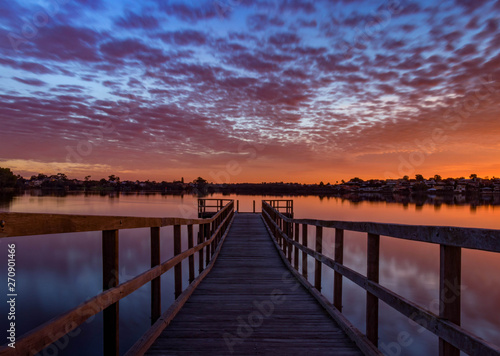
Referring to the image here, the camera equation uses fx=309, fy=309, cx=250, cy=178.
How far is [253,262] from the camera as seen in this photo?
25.6 feet

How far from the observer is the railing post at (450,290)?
1.88 metres

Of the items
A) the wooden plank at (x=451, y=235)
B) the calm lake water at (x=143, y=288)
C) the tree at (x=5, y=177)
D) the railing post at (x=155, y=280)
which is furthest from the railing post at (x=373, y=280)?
the tree at (x=5, y=177)

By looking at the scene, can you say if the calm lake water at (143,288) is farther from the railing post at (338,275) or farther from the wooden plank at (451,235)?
the wooden plank at (451,235)

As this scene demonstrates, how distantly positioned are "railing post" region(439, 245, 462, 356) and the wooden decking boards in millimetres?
1268

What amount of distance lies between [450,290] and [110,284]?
2349 millimetres

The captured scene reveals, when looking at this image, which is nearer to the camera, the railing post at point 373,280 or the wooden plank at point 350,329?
the wooden plank at point 350,329

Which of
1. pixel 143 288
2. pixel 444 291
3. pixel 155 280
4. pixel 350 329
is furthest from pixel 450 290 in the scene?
pixel 143 288

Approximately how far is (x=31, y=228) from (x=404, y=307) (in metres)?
2.50

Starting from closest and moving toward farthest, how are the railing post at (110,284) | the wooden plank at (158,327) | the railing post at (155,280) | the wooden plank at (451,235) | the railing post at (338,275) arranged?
1. the wooden plank at (451,235)
2. the railing post at (110,284)
3. the wooden plank at (158,327)
4. the railing post at (155,280)
5. the railing post at (338,275)

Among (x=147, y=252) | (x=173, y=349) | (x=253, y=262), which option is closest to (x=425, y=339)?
(x=253, y=262)

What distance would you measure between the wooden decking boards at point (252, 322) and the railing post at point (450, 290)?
4.16ft

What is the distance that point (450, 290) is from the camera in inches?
75.1

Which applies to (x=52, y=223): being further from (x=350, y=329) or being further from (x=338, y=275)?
(x=338, y=275)

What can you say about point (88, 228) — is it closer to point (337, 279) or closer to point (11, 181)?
point (337, 279)
